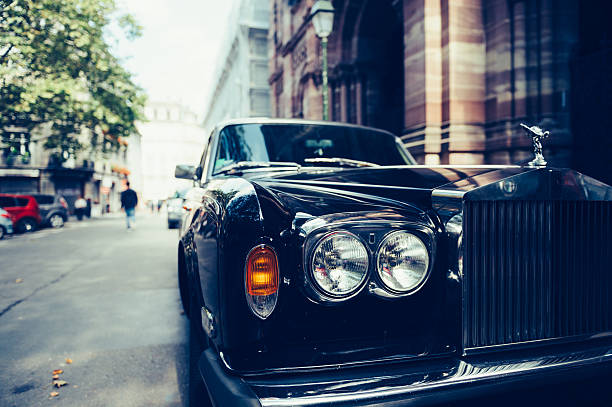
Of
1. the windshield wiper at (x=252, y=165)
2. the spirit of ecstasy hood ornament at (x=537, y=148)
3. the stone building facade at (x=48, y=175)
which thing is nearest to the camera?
the spirit of ecstasy hood ornament at (x=537, y=148)

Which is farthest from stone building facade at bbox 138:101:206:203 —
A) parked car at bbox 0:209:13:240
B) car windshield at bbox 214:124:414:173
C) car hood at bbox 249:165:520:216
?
car hood at bbox 249:165:520:216

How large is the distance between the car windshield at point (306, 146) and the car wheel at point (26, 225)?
16.8 m

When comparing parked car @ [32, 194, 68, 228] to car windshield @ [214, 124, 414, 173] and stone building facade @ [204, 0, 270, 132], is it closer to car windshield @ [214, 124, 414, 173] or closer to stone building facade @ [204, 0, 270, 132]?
stone building facade @ [204, 0, 270, 132]

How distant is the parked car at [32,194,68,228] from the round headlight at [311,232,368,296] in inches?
795

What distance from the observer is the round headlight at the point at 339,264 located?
1.35 metres

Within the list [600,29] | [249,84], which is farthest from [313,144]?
[249,84]

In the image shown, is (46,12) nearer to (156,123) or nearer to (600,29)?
(600,29)

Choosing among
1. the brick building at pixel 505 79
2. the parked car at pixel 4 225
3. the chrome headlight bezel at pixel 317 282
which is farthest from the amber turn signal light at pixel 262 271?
the parked car at pixel 4 225

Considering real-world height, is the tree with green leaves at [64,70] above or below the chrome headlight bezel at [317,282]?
above

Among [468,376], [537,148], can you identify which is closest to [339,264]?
[468,376]

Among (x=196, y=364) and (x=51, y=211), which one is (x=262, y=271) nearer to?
(x=196, y=364)

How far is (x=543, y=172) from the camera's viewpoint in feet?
5.08

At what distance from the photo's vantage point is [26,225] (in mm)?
16500

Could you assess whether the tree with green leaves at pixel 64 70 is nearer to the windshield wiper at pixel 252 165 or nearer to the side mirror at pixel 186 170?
the side mirror at pixel 186 170
